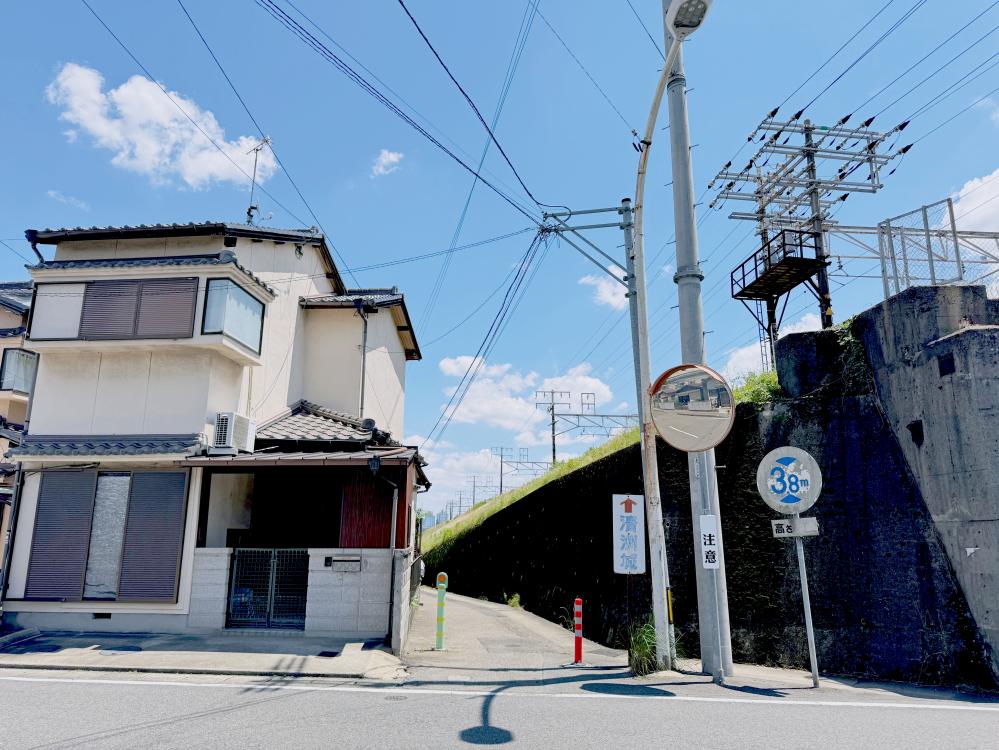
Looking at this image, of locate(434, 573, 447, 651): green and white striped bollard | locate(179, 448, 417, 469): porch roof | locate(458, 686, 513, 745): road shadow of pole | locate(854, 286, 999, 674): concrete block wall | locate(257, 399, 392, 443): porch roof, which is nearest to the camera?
locate(458, 686, 513, 745): road shadow of pole

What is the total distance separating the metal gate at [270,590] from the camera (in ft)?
38.0

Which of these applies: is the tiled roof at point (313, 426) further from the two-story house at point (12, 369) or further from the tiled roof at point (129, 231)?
the two-story house at point (12, 369)

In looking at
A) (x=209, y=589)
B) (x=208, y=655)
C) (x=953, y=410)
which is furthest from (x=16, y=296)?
(x=953, y=410)

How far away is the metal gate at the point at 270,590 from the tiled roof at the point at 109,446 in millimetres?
2408

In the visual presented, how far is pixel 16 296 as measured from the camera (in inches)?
891

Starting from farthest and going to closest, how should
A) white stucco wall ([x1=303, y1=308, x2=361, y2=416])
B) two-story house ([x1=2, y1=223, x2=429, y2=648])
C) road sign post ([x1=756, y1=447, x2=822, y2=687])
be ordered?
white stucco wall ([x1=303, y1=308, x2=361, y2=416]) < two-story house ([x1=2, y1=223, x2=429, y2=648]) < road sign post ([x1=756, y1=447, x2=822, y2=687])

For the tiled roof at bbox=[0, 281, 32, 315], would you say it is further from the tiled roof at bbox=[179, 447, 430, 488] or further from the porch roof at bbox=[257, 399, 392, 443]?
the tiled roof at bbox=[179, 447, 430, 488]

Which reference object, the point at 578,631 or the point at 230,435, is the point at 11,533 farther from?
the point at 578,631

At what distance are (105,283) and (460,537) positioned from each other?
21.5 m

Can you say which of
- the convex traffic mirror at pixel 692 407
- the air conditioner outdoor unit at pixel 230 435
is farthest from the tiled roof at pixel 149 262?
the convex traffic mirror at pixel 692 407

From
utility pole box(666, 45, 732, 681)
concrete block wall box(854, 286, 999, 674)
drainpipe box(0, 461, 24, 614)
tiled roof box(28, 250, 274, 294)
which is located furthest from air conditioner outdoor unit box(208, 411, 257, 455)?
concrete block wall box(854, 286, 999, 674)

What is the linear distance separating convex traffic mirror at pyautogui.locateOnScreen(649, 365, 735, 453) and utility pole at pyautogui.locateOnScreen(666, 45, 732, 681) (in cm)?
51

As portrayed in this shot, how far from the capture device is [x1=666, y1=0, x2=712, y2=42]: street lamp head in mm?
7039

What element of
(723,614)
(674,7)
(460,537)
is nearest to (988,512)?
(723,614)
